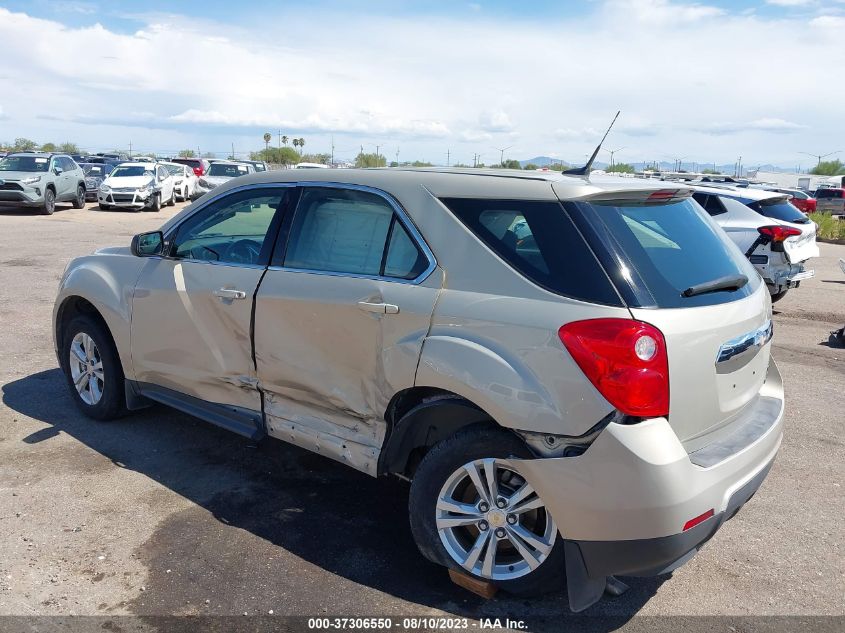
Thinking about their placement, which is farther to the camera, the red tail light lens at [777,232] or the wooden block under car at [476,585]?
the red tail light lens at [777,232]

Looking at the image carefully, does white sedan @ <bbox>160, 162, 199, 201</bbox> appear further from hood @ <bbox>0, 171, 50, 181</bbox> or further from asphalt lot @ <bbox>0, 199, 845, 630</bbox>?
asphalt lot @ <bbox>0, 199, 845, 630</bbox>

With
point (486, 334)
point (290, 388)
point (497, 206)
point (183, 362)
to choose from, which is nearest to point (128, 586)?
point (290, 388)

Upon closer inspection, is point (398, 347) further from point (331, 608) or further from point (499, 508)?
point (331, 608)

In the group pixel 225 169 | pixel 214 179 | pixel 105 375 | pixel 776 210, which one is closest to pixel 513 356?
pixel 105 375

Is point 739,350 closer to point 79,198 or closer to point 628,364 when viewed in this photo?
point 628,364

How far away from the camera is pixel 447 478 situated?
3344 millimetres

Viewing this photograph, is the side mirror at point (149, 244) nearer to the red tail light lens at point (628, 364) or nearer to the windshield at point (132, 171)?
the red tail light lens at point (628, 364)

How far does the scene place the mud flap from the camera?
3031mm

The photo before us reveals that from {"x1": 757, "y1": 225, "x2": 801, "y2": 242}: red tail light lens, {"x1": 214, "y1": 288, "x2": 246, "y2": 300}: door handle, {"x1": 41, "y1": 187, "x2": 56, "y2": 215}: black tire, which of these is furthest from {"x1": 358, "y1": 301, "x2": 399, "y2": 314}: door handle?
{"x1": 41, "y1": 187, "x2": 56, "y2": 215}: black tire

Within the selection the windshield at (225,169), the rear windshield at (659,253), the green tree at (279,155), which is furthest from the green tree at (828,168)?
the rear windshield at (659,253)

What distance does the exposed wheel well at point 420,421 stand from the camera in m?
3.33

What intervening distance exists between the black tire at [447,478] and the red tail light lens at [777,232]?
25.6 feet

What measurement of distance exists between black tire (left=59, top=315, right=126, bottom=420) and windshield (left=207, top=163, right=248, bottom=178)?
2332 centimetres

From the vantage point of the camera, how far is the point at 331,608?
327cm
